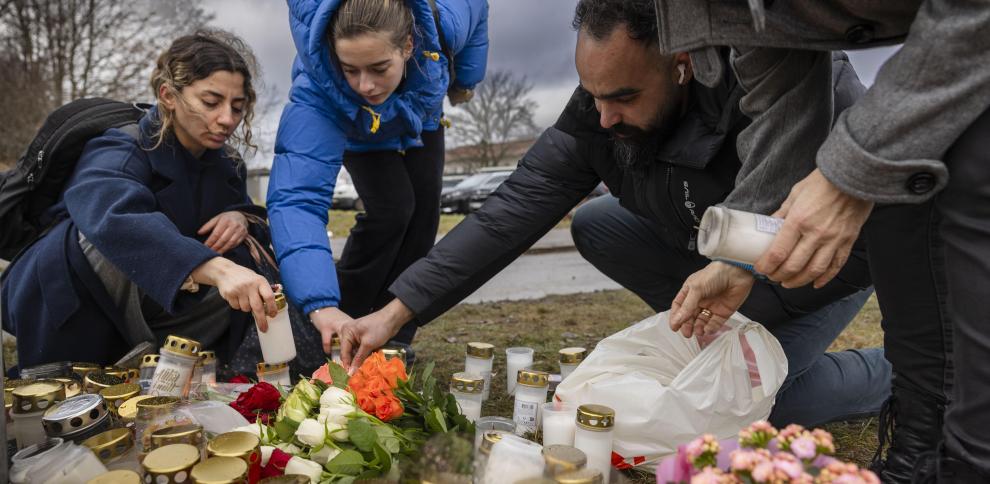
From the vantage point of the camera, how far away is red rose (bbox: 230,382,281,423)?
186 centimetres

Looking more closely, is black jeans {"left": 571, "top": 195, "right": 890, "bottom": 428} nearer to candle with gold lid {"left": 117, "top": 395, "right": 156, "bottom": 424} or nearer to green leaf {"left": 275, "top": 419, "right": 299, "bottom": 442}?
green leaf {"left": 275, "top": 419, "right": 299, "bottom": 442}

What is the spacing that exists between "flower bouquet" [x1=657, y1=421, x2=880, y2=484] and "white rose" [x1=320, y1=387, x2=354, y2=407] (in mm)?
899

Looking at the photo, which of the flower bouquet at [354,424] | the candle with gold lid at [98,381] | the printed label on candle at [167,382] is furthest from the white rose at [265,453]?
the candle with gold lid at [98,381]

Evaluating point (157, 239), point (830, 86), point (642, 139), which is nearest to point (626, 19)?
point (642, 139)

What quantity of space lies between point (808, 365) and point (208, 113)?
2363 mm

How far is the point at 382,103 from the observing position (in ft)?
8.86

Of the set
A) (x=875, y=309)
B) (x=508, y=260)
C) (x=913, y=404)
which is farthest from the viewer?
(x=875, y=309)

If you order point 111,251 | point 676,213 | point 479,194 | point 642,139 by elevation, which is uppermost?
point 642,139

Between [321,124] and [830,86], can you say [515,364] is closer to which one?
[321,124]

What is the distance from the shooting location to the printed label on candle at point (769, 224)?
1299mm

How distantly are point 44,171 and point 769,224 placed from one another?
2592mm

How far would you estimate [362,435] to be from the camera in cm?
151

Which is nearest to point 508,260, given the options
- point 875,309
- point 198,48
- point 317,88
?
point 317,88

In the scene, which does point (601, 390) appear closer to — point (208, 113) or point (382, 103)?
point (382, 103)
